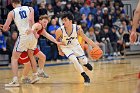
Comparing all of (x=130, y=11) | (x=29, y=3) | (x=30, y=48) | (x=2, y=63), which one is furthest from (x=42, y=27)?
(x=130, y=11)

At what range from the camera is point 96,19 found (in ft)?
67.9

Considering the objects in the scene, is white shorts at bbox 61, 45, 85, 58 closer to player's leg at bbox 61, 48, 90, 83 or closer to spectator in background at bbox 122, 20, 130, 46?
player's leg at bbox 61, 48, 90, 83

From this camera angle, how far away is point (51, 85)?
29.3 ft

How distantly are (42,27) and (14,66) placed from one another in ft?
3.70

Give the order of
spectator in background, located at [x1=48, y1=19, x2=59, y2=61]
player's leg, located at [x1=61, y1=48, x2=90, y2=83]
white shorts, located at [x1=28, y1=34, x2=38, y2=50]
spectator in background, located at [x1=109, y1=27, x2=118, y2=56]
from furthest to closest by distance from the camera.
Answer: spectator in background, located at [x1=109, y1=27, x2=118, y2=56]
spectator in background, located at [x1=48, y1=19, x2=59, y2=61]
white shorts, located at [x1=28, y1=34, x2=38, y2=50]
player's leg, located at [x1=61, y1=48, x2=90, y2=83]

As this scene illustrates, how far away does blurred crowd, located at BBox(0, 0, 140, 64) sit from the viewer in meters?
18.0

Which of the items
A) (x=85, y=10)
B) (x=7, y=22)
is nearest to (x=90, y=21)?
(x=85, y=10)

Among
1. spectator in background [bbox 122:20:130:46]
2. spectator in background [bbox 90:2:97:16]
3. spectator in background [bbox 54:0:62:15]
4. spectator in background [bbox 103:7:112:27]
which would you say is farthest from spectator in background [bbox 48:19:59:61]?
spectator in background [bbox 122:20:130:46]

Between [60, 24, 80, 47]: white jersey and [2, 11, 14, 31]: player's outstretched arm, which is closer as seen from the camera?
[2, 11, 14, 31]: player's outstretched arm

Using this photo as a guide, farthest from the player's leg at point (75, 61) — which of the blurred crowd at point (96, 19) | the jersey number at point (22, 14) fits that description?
the blurred crowd at point (96, 19)

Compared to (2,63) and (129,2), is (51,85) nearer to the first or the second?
(2,63)

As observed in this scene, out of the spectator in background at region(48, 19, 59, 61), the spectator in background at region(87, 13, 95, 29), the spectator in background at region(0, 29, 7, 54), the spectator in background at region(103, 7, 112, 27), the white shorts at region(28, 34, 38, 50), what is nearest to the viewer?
the white shorts at region(28, 34, 38, 50)

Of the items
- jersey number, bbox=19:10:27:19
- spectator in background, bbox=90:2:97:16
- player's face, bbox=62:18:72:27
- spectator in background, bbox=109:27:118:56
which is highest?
jersey number, bbox=19:10:27:19

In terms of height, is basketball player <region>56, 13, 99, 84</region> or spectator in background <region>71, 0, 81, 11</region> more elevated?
basketball player <region>56, 13, 99, 84</region>
